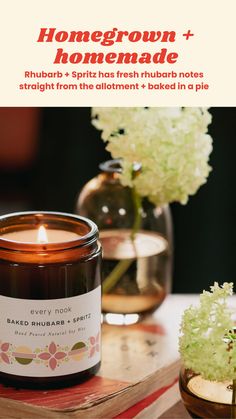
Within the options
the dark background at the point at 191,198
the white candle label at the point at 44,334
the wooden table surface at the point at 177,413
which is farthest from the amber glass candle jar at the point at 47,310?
the dark background at the point at 191,198

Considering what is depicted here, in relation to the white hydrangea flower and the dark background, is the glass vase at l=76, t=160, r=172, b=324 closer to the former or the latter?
the white hydrangea flower

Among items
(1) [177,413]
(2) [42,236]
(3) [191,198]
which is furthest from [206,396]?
(3) [191,198]

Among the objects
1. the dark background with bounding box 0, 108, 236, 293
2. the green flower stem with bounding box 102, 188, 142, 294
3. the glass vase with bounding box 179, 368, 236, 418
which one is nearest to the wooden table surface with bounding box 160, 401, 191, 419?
the glass vase with bounding box 179, 368, 236, 418

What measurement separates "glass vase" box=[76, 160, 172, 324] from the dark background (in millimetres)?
A: 873

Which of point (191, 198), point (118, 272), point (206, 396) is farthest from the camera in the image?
point (191, 198)

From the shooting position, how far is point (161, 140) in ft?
3.81

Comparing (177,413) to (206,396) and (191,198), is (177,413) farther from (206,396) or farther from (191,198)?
(191,198)

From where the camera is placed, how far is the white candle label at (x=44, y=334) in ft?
3.25

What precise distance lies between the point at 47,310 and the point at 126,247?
0.27 m

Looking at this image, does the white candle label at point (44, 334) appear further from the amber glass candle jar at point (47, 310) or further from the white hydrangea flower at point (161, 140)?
the white hydrangea flower at point (161, 140)

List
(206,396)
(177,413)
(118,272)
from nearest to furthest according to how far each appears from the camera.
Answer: (206,396)
(177,413)
(118,272)

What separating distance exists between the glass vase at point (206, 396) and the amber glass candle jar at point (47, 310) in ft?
0.40
